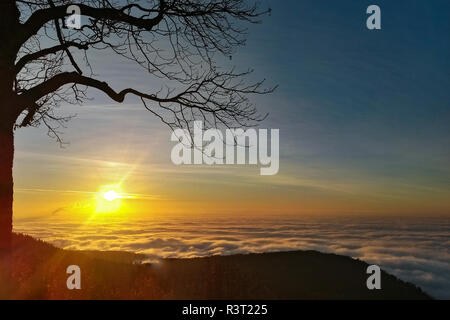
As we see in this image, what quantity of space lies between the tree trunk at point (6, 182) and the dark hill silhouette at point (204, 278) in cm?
60

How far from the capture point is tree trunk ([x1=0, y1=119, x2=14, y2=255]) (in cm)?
978

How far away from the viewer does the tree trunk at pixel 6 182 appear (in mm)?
9781

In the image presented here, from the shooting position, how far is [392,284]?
46.0ft

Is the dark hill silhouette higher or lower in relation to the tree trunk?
lower

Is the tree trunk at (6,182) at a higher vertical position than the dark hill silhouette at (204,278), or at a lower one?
higher

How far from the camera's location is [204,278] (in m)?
11.2

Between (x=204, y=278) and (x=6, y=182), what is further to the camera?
(x=204, y=278)

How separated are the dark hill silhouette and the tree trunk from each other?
60 centimetres

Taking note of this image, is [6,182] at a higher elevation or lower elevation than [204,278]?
higher

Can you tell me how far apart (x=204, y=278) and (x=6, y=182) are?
504 centimetres

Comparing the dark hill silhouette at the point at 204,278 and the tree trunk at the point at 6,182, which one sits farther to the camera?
the dark hill silhouette at the point at 204,278

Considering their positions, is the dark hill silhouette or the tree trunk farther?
the dark hill silhouette
